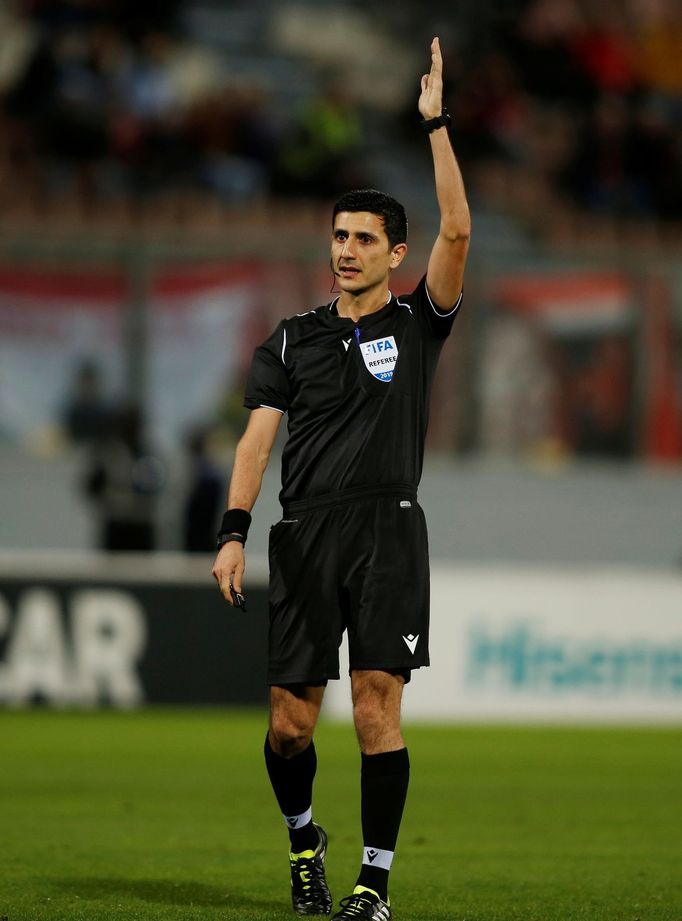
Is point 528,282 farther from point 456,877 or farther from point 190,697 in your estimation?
point 456,877

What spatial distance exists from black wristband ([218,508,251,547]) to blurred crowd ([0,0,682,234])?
38.2 feet

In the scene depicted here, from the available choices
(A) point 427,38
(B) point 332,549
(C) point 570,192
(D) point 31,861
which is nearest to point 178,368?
(C) point 570,192

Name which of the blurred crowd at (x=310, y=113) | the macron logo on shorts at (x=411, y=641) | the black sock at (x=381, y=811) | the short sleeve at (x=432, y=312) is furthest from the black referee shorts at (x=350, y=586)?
the blurred crowd at (x=310, y=113)

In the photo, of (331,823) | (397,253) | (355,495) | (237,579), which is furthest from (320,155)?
(237,579)

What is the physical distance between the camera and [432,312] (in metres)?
5.79

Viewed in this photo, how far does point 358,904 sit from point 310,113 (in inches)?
548

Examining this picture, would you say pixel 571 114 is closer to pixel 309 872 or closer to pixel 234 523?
pixel 234 523

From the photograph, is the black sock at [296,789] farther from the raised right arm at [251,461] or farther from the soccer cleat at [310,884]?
the raised right arm at [251,461]

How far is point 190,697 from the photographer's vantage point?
1438 cm

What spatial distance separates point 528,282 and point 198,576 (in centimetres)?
464

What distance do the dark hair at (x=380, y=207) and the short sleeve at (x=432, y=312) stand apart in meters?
0.17

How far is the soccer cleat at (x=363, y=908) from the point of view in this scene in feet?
17.2

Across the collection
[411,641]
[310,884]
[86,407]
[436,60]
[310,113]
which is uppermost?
[310,113]

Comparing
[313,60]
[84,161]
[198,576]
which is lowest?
[198,576]
